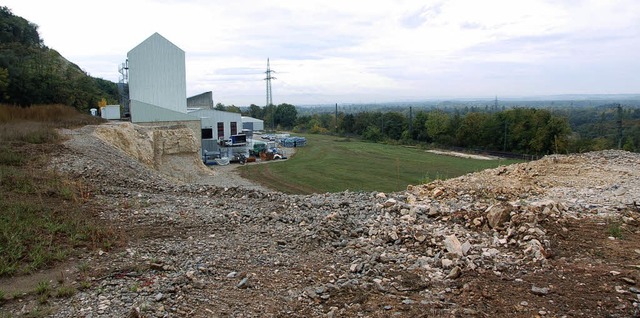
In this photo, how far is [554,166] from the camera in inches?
514

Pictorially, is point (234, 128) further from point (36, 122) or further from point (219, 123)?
point (36, 122)

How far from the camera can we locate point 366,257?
6.27 m

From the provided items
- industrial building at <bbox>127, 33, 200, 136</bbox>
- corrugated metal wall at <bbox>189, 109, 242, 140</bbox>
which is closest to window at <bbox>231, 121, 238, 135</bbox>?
corrugated metal wall at <bbox>189, 109, 242, 140</bbox>

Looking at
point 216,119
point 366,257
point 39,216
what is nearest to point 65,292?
point 39,216

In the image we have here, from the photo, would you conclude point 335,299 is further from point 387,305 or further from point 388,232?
point 388,232

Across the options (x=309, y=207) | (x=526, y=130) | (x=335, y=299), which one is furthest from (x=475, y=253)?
(x=526, y=130)

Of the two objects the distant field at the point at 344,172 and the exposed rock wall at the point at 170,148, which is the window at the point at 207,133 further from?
the exposed rock wall at the point at 170,148

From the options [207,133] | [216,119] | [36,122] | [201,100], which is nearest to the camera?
[36,122]

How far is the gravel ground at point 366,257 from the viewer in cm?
481

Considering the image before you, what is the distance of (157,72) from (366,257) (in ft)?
94.0

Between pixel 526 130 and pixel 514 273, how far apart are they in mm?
52753

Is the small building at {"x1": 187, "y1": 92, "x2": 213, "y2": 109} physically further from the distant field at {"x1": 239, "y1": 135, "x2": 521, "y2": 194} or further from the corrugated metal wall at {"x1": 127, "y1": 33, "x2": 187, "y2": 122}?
the corrugated metal wall at {"x1": 127, "y1": 33, "x2": 187, "y2": 122}

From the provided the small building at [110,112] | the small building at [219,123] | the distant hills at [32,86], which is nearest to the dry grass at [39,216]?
the distant hills at [32,86]

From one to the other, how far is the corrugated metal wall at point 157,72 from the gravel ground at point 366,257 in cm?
2260
